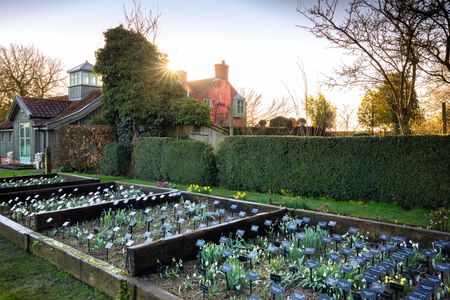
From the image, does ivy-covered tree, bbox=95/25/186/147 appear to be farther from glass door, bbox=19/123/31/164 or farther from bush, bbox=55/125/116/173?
glass door, bbox=19/123/31/164

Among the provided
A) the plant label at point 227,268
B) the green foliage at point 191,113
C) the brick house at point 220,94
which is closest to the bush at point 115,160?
the green foliage at point 191,113

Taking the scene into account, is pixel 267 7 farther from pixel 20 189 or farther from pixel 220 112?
pixel 220 112

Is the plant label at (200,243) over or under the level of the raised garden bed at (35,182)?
under

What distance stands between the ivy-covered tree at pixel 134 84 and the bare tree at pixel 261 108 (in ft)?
20.3

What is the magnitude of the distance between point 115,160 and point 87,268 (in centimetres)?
1256

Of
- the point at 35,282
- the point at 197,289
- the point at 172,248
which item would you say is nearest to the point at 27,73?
the point at 35,282

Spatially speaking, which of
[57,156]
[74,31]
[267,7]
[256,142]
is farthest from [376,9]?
[57,156]

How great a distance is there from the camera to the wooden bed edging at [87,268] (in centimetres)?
327

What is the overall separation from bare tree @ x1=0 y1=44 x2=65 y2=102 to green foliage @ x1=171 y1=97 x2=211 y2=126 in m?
23.7

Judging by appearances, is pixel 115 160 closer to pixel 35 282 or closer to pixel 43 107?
pixel 43 107

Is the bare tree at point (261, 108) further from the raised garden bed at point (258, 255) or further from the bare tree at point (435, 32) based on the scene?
the raised garden bed at point (258, 255)

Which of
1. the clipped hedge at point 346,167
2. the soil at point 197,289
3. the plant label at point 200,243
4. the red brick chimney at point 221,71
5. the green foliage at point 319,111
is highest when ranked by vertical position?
the red brick chimney at point 221,71

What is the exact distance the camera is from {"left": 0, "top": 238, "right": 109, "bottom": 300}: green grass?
3.67 metres

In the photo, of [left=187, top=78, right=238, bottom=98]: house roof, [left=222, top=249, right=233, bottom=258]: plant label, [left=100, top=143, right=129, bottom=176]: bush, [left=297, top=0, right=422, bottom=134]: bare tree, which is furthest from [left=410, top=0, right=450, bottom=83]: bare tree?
[left=187, top=78, right=238, bottom=98]: house roof
